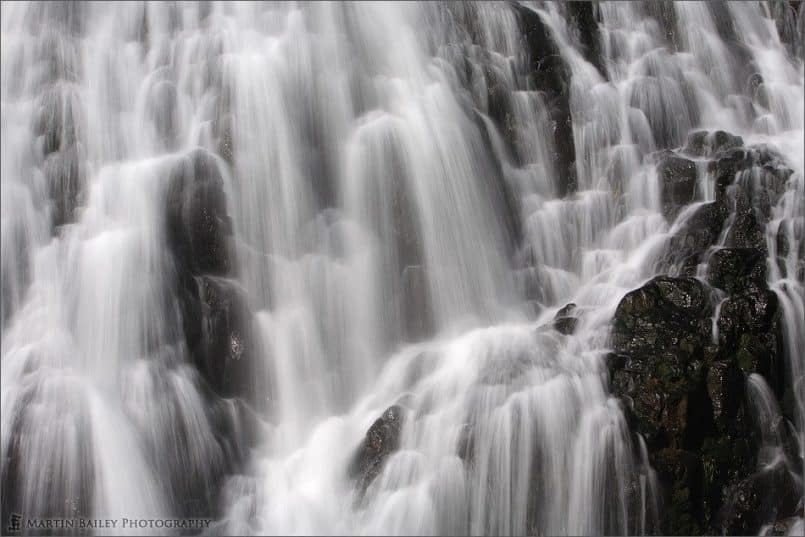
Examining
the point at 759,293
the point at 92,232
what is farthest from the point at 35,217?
the point at 759,293

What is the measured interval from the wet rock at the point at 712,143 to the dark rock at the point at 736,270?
2.48 meters

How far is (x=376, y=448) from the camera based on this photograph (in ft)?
32.2

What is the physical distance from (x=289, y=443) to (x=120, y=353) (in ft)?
7.86

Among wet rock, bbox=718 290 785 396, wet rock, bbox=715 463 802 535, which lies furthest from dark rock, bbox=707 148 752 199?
wet rock, bbox=715 463 802 535

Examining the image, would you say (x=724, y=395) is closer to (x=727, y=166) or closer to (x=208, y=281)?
(x=727, y=166)

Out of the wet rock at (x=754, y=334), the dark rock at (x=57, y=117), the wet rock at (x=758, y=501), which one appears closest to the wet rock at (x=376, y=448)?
the wet rock at (x=758, y=501)

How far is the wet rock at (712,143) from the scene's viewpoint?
12.8 m

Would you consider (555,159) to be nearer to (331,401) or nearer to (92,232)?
(331,401)

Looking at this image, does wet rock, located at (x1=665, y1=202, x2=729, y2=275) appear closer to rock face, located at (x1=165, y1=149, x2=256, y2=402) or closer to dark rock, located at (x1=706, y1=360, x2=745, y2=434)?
dark rock, located at (x1=706, y1=360, x2=745, y2=434)

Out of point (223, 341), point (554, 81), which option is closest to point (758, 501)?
point (223, 341)

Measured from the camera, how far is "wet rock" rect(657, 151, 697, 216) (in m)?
12.3

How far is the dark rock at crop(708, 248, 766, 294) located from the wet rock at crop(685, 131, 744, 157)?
2481 millimetres

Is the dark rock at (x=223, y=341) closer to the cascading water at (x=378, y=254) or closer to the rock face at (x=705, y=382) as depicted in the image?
the cascading water at (x=378, y=254)

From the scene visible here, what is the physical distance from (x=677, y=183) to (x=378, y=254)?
4.48m
